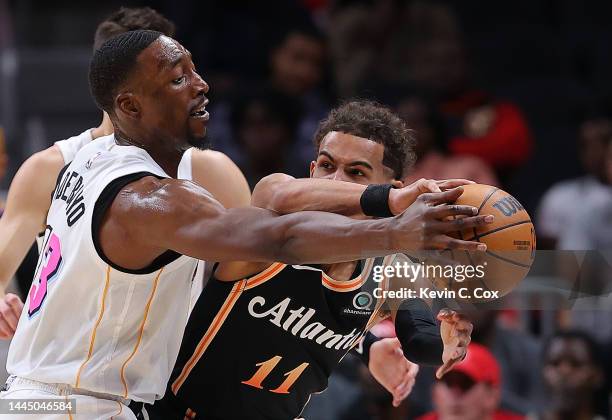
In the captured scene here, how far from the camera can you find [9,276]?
4859 millimetres

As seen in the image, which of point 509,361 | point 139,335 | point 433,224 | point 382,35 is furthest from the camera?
point 382,35

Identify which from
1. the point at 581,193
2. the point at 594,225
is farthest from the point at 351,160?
the point at 581,193

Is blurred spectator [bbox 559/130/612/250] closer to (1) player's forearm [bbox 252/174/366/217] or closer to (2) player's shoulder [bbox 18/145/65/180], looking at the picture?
(2) player's shoulder [bbox 18/145/65/180]

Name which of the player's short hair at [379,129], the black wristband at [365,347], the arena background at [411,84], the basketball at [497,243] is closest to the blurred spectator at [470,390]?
the arena background at [411,84]

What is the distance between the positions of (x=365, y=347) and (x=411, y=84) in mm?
4995

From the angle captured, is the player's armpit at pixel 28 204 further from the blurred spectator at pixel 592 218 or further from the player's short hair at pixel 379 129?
the blurred spectator at pixel 592 218

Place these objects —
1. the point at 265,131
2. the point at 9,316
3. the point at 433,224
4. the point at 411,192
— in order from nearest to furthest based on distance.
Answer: the point at 433,224
the point at 411,192
the point at 9,316
the point at 265,131

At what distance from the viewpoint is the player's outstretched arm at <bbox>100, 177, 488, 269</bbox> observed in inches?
123

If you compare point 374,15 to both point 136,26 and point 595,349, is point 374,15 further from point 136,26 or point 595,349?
point 136,26

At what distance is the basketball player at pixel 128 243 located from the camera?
10.9ft

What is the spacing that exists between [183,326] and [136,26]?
1.59 m

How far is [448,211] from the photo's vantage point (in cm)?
309

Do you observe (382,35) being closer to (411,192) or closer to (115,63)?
(115,63)

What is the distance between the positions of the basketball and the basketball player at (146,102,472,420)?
39cm
